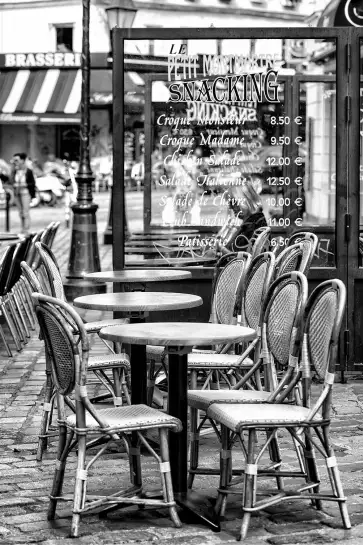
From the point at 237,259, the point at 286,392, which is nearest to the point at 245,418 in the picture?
the point at 286,392

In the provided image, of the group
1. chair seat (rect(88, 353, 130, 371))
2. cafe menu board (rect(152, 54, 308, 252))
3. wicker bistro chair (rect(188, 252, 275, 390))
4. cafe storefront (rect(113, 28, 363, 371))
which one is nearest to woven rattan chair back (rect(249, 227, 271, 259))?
cafe storefront (rect(113, 28, 363, 371))

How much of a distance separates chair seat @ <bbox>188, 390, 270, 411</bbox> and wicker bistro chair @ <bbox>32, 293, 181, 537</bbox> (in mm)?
364

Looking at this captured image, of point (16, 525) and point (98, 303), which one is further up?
point (98, 303)

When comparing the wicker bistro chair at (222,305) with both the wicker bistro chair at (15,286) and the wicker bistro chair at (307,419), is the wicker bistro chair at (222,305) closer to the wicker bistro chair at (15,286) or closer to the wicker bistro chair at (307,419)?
the wicker bistro chair at (307,419)

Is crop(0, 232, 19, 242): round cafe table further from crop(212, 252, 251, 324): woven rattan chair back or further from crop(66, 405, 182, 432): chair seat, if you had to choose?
crop(66, 405, 182, 432): chair seat

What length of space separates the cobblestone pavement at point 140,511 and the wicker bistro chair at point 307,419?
0.35ft

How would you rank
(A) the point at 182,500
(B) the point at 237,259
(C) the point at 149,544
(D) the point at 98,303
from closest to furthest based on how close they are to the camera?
(C) the point at 149,544 < (A) the point at 182,500 < (D) the point at 98,303 < (B) the point at 237,259

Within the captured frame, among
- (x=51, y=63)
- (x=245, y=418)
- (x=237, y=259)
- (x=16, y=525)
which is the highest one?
(x=51, y=63)

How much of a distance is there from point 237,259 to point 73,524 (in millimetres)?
2674

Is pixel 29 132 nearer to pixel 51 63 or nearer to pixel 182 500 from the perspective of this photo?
pixel 51 63

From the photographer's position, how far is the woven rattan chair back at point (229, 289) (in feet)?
24.7

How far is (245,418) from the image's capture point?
552 centimetres

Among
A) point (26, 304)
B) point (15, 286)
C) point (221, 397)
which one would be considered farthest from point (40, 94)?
point (221, 397)

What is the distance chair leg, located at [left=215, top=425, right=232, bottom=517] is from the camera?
570 cm
